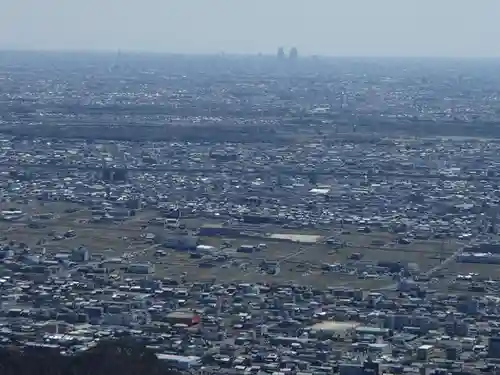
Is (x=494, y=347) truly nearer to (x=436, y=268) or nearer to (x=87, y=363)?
(x=87, y=363)

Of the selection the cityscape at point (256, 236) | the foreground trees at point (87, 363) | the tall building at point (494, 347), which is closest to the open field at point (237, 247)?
the cityscape at point (256, 236)

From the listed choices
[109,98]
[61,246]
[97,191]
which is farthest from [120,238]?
[109,98]

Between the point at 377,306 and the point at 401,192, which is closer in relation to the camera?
the point at 377,306

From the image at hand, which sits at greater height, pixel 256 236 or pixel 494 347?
pixel 494 347

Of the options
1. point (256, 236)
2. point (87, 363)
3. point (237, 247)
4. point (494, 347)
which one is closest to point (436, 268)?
point (237, 247)

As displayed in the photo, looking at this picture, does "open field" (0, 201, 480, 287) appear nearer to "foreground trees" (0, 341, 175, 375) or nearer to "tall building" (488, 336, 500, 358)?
"tall building" (488, 336, 500, 358)

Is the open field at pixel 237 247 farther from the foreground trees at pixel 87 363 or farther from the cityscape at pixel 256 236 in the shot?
the foreground trees at pixel 87 363

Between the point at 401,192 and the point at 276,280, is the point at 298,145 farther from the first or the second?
the point at 276,280

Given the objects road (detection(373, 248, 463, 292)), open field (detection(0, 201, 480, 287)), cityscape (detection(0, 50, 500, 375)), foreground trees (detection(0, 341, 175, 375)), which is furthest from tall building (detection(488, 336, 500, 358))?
open field (detection(0, 201, 480, 287))
